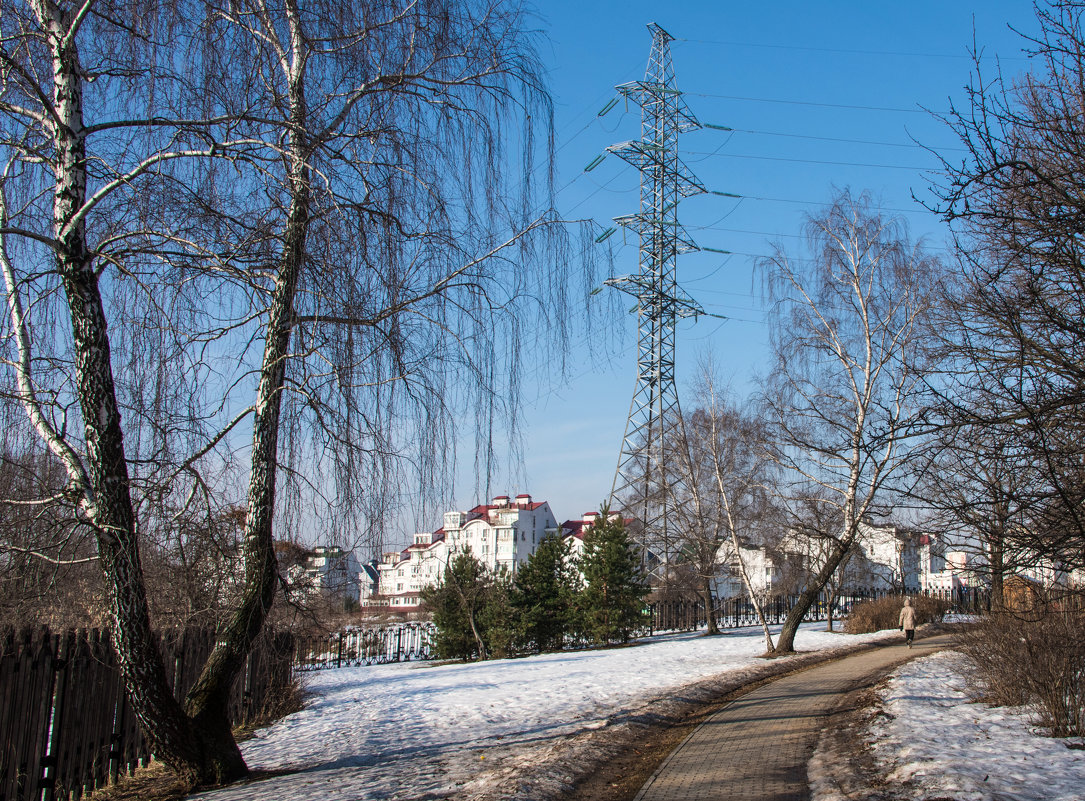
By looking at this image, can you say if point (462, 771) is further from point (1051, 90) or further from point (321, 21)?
point (1051, 90)

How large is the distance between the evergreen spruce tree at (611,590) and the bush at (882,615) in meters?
A: 7.65

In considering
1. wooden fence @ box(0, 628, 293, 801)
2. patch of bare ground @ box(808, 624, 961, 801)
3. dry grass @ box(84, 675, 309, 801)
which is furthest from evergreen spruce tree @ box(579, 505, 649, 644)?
wooden fence @ box(0, 628, 293, 801)

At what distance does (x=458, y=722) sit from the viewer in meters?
10.9

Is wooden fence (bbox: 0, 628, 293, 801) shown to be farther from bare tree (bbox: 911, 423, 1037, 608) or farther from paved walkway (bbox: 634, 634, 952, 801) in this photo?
bare tree (bbox: 911, 423, 1037, 608)

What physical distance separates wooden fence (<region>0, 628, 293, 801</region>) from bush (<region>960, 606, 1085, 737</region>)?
8.04 meters

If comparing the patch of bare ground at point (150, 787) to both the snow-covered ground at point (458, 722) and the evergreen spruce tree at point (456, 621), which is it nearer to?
the snow-covered ground at point (458, 722)

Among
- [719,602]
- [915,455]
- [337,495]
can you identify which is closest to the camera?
[337,495]

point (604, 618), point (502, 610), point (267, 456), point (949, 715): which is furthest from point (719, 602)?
point (267, 456)

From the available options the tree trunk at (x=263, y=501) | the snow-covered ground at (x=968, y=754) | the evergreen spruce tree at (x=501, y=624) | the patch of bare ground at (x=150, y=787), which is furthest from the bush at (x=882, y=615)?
the tree trunk at (x=263, y=501)

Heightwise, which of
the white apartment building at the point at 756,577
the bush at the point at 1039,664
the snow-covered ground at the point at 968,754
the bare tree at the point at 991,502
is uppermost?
the bare tree at the point at 991,502

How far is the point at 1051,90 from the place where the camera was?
628 cm

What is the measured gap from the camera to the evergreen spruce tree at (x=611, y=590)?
23719 millimetres

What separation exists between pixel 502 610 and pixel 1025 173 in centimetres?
1968

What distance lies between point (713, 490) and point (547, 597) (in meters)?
9.78
